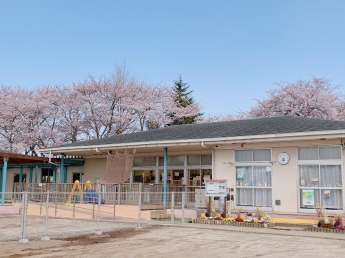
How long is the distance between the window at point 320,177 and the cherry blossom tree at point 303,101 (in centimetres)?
2214

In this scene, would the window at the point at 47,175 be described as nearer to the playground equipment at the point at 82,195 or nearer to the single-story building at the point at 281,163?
the playground equipment at the point at 82,195

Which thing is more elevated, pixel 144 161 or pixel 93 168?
pixel 144 161

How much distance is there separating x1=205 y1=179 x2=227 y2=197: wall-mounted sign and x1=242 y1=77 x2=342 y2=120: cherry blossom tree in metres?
22.9

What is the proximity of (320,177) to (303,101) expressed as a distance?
22.9 meters

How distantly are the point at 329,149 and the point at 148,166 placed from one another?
9.24 metres

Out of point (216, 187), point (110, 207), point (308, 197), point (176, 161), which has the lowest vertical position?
point (110, 207)

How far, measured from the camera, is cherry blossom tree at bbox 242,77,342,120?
1350 inches

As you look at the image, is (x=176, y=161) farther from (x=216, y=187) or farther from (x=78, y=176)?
(x=78, y=176)

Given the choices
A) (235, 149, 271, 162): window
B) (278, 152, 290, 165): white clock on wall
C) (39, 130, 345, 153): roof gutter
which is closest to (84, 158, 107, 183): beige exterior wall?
(39, 130, 345, 153): roof gutter

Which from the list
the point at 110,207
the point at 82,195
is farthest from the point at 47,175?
the point at 110,207

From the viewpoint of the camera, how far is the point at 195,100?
42594 millimetres

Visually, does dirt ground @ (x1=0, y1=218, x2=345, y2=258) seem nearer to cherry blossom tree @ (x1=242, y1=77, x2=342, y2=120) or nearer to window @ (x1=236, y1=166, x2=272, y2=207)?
window @ (x1=236, y1=166, x2=272, y2=207)

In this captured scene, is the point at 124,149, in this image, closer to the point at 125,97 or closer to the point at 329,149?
the point at 329,149

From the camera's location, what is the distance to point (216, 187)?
14.0m
